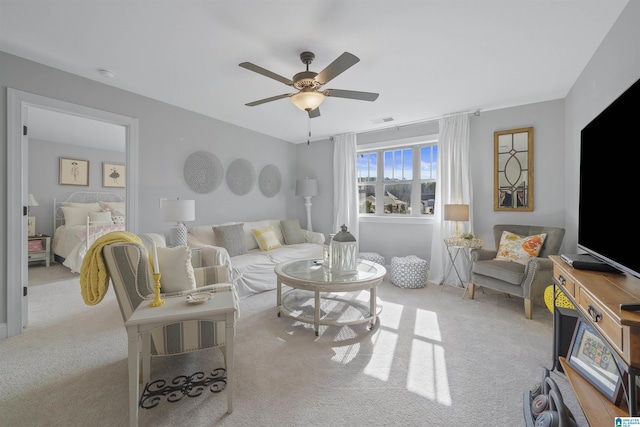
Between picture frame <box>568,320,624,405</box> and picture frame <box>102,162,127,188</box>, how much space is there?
820 centimetres

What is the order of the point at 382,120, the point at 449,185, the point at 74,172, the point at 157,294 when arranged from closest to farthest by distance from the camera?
the point at 157,294, the point at 449,185, the point at 382,120, the point at 74,172

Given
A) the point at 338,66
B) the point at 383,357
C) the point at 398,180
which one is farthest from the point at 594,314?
the point at 398,180

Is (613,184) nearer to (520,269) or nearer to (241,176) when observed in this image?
(520,269)

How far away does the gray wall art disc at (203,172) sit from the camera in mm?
3873

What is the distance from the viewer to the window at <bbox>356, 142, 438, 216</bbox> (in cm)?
442

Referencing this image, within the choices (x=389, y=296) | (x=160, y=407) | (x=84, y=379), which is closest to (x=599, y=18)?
(x=389, y=296)

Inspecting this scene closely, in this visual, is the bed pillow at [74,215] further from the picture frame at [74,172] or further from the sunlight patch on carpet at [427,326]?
the sunlight patch on carpet at [427,326]

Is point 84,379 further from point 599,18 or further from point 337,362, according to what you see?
point 599,18

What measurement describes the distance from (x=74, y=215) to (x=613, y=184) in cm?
760

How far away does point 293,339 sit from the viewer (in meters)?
2.36

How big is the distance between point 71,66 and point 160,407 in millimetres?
3113

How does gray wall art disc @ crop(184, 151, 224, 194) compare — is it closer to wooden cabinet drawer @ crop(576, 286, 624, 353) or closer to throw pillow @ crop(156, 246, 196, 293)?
throw pillow @ crop(156, 246, 196, 293)

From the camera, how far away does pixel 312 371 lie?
1.91 m

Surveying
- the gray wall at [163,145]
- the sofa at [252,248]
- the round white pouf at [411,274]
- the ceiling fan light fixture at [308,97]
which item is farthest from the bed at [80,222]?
the round white pouf at [411,274]
